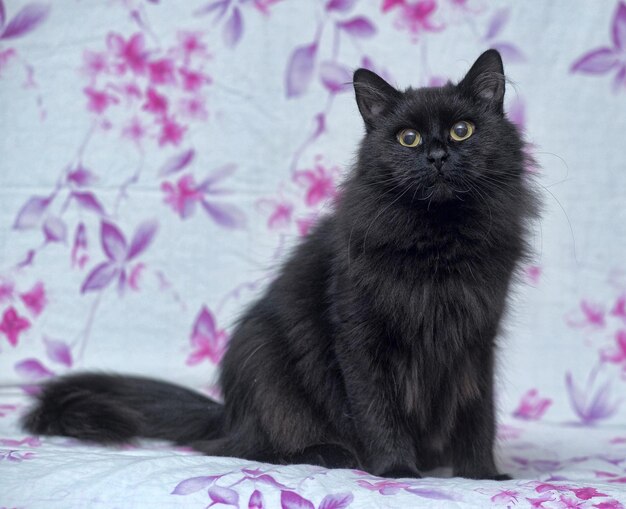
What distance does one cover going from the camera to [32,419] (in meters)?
2.64

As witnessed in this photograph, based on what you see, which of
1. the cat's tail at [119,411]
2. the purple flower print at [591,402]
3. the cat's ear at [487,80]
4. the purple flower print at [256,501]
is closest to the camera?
the purple flower print at [256,501]

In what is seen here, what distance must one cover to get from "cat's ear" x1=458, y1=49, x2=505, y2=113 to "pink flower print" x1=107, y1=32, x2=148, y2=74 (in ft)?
4.93

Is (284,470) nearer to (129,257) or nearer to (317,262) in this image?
(317,262)

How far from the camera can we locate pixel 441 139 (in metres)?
2.13

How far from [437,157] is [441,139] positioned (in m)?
0.06

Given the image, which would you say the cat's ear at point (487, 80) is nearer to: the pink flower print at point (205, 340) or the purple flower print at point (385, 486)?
the purple flower print at point (385, 486)

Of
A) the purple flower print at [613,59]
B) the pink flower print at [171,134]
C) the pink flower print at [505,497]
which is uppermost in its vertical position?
the purple flower print at [613,59]

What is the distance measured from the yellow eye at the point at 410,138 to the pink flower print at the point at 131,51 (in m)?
1.49

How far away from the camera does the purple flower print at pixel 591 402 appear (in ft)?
10.2

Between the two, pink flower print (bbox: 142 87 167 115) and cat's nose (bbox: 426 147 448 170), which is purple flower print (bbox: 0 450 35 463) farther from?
pink flower print (bbox: 142 87 167 115)

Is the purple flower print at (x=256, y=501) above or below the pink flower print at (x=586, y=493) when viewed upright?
below

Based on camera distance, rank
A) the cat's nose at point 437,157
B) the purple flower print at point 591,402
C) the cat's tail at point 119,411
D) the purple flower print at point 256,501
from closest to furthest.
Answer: the purple flower print at point 256,501, the cat's nose at point 437,157, the cat's tail at point 119,411, the purple flower print at point 591,402

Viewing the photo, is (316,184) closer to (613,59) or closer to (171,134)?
(171,134)

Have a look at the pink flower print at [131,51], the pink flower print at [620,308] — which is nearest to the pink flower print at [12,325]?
the pink flower print at [131,51]
